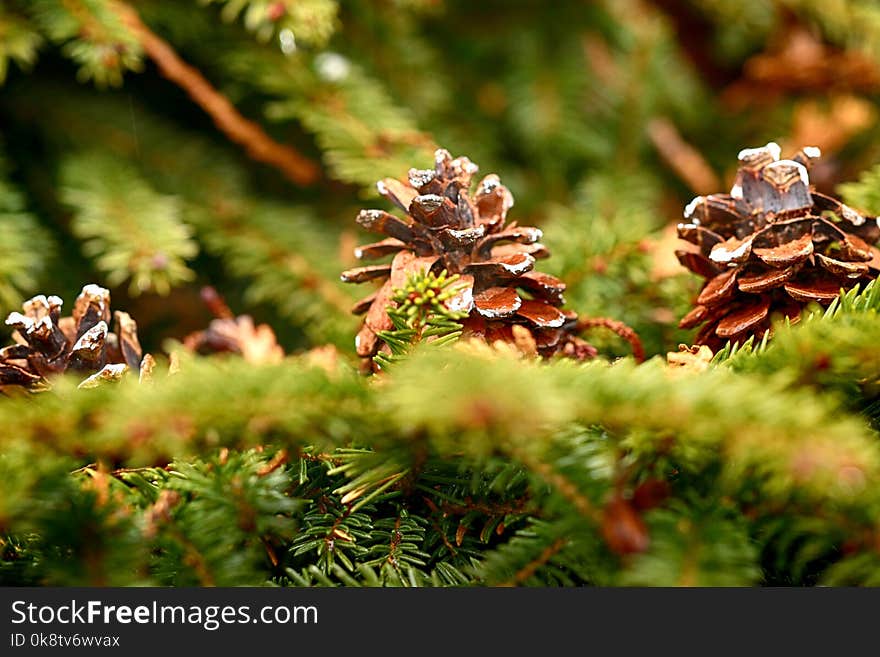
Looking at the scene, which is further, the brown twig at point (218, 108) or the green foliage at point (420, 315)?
the brown twig at point (218, 108)

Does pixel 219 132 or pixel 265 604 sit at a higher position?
pixel 219 132

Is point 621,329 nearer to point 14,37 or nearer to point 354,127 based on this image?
point 354,127

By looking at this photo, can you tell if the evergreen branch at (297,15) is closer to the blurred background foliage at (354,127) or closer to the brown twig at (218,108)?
the blurred background foliage at (354,127)

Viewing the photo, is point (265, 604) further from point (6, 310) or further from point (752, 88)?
point (752, 88)

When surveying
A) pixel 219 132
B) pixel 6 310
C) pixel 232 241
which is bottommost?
pixel 6 310

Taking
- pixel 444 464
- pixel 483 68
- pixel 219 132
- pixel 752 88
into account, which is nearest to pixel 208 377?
pixel 444 464

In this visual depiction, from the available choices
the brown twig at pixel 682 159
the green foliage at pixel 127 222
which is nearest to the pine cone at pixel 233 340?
the green foliage at pixel 127 222

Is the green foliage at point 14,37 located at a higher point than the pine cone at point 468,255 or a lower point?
higher
